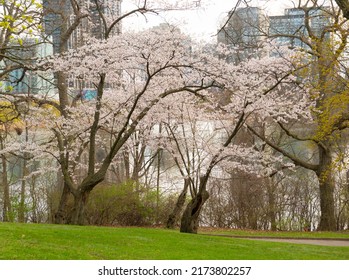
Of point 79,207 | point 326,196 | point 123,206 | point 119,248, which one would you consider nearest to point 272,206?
point 326,196

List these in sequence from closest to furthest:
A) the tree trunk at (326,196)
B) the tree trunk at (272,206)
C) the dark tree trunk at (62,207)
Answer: the dark tree trunk at (62,207) → the tree trunk at (326,196) → the tree trunk at (272,206)

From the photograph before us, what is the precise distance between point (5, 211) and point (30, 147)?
22.0 feet

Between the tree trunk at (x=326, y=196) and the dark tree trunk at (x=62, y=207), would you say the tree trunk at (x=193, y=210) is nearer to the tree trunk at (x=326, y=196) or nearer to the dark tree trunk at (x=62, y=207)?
the dark tree trunk at (x=62, y=207)

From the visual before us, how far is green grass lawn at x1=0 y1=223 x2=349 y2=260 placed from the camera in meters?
7.57

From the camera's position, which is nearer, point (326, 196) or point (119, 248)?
point (119, 248)

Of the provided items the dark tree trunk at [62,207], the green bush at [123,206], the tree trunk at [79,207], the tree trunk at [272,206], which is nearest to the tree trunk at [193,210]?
the tree trunk at [79,207]

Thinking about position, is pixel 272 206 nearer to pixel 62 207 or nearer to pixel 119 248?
pixel 62 207

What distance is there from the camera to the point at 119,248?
8812 mm

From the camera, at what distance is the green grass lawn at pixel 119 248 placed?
7.57 meters

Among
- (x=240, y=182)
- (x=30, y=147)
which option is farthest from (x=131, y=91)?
(x=240, y=182)

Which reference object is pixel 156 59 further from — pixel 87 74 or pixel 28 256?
pixel 28 256

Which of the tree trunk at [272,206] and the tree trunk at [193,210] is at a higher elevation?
the tree trunk at [193,210]

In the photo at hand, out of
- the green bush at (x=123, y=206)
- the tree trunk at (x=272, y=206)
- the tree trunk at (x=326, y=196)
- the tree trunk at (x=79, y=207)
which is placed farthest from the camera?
the tree trunk at (x=272, y=206)

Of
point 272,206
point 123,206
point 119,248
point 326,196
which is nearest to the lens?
point 119,248
